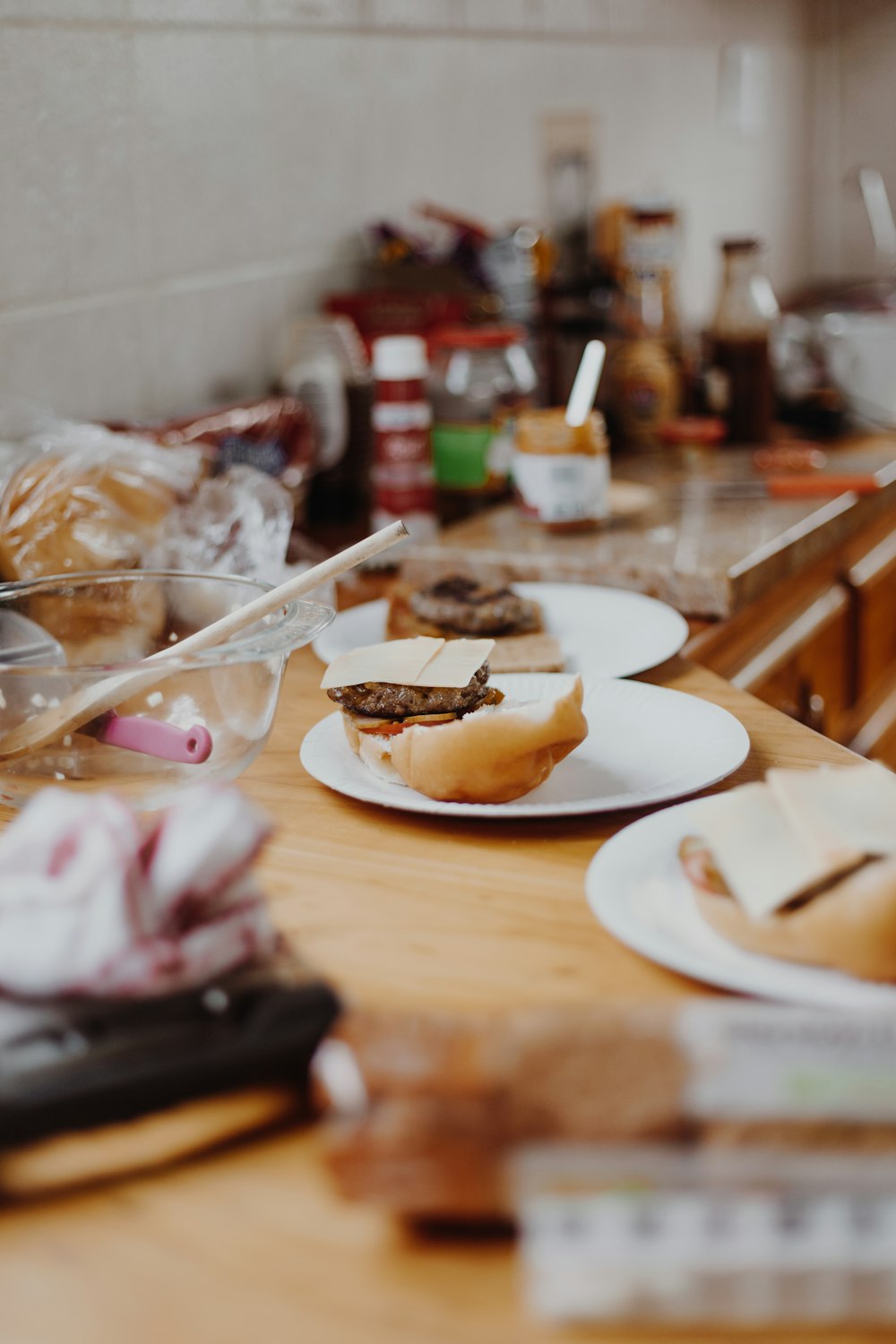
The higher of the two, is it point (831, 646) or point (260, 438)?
point (260, 438)

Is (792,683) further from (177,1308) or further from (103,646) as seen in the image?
(177,1308)

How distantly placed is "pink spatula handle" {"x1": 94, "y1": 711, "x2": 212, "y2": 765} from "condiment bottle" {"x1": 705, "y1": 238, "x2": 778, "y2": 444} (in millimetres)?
1433

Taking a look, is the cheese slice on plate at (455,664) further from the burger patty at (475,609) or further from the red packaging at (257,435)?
A: the red packaging at (257,435)

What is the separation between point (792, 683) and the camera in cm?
170

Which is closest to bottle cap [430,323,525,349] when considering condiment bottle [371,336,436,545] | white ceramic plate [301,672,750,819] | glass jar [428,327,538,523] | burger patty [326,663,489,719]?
glass jar [428,327,538,523]

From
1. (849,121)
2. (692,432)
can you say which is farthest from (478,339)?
(849,121)

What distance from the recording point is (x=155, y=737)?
89 cm

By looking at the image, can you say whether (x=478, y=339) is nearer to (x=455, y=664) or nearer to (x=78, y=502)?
(x=78, y=502)

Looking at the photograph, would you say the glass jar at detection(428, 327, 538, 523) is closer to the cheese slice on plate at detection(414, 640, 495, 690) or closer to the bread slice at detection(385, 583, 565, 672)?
the bread slice at detection(385, 583, 565, 672)

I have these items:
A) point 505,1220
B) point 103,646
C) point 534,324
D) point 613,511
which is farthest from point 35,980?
point 534,324

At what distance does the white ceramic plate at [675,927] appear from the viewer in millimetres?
606

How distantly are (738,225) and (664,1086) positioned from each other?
2940mm

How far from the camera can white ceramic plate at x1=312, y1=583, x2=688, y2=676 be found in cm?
116

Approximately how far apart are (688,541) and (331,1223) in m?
1.11
